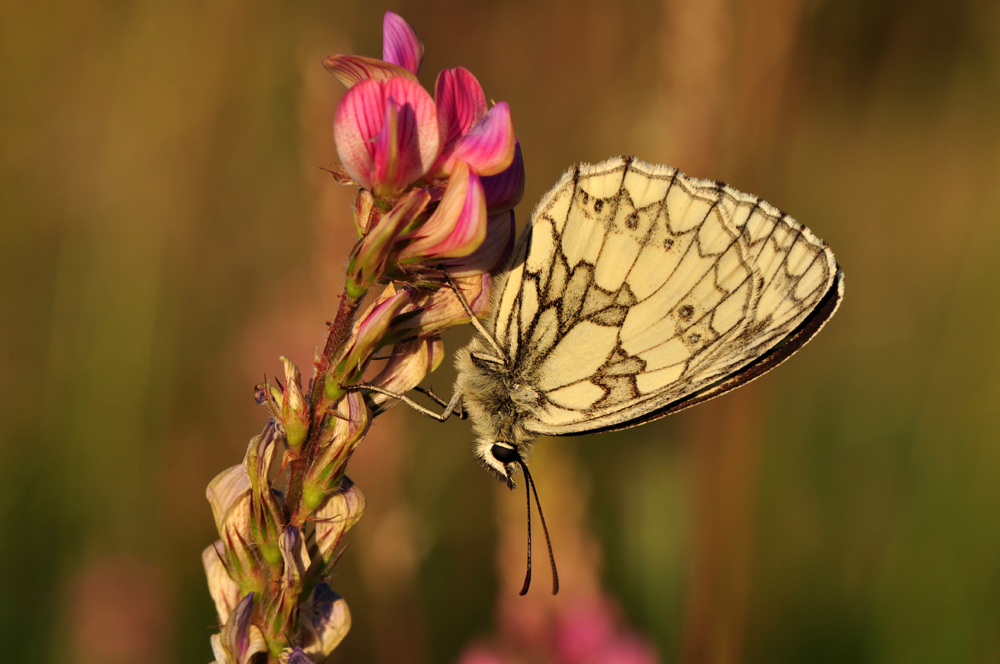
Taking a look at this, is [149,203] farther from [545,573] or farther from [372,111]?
[372,111]

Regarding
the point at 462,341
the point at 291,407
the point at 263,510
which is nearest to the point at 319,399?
the point at 291,407

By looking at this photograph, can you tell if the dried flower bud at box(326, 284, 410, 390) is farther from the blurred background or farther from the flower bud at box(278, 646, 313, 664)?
the blurred background

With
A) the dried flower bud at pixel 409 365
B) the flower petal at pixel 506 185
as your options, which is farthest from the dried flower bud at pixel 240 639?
the flower petal at pixel 506 185

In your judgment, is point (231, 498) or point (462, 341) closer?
point (231, 498)

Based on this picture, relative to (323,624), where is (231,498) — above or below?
above

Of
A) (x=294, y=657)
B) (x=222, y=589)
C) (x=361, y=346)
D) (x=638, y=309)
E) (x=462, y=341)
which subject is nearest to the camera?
(x=294, y=657)

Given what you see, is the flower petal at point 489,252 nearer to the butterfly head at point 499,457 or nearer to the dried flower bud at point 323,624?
the butterfly head at point 499,457

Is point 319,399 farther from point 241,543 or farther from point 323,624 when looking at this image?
point 323,624
